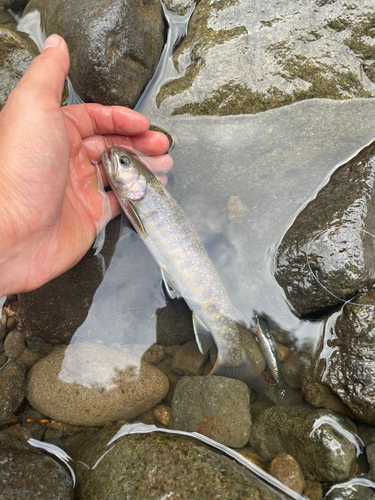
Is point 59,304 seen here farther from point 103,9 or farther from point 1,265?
point 103,9

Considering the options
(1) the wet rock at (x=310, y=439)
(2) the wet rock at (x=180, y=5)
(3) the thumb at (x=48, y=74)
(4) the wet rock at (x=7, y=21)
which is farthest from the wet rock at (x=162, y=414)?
(4) the wet rock at (x=7, y=21)

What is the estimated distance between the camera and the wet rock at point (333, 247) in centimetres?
302

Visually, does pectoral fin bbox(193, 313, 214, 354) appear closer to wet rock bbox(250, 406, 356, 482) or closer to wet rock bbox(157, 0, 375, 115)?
wet rock bbox(250, 406, 356, 482)

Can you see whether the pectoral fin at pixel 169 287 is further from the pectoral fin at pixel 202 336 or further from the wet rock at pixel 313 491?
the wet rock at pixel 313 491

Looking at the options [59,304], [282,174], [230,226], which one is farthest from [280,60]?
[59,304]

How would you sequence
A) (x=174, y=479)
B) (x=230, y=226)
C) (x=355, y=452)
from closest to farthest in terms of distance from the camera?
(x=174, y=479) → (x=355, y=452) → (x=230, y=226)

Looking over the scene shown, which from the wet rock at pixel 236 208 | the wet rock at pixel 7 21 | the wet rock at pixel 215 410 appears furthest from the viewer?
the wet rock at pixel 7 21

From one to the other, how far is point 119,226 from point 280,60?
2.44 m

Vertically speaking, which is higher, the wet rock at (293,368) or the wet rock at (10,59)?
the wet rock at (10,59)

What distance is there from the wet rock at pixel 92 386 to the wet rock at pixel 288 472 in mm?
1194

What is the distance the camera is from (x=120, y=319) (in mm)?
3602

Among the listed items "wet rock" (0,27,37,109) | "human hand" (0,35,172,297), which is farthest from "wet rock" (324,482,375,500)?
"wet rock" (0,27,37,109)

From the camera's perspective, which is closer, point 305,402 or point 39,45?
point 305,402

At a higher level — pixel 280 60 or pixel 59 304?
pixel 280 60
